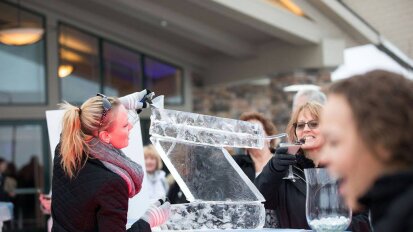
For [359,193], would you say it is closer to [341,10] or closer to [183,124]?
[183,124]

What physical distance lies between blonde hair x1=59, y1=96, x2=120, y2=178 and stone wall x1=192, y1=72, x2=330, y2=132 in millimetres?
7350

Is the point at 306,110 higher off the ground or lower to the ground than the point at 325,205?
higher

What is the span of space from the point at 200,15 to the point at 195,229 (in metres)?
7.32

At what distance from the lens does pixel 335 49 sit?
31.5ft

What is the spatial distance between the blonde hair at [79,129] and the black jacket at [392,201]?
Answer: 5.33 ft

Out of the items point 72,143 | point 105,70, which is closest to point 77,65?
point 105,70

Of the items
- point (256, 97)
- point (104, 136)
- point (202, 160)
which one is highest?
point (256, 97)

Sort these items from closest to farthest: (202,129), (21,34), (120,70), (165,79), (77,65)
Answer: (202,129) < (21,34) < (77,65) < (120,70) < (165,79)

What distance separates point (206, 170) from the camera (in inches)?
114

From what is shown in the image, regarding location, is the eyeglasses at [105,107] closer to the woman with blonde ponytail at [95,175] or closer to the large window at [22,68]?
the woman with blonde ponytail at [95,175]

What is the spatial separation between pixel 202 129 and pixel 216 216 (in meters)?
0.38

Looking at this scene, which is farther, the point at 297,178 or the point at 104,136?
the point at 297,178

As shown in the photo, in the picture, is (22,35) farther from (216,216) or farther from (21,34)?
(216,216)

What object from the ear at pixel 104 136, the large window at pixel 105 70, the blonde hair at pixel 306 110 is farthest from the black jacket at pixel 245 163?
the large window at pixel 105 70
